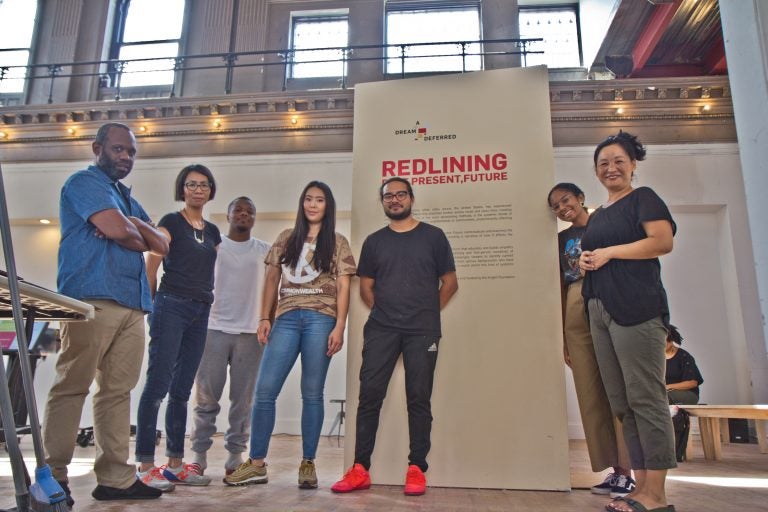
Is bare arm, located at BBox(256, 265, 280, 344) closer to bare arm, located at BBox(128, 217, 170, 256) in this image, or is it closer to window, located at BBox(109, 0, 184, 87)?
bare arm, located at BBox(128, 217, 170, 256)

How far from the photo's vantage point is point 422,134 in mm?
2578

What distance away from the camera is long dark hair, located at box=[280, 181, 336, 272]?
92.4 inches

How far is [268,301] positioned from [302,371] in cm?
37

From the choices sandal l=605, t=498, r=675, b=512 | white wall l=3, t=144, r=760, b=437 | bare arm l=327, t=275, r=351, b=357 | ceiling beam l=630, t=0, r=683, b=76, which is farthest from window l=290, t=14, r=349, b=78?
sandal l=605, t=498, r=675, b=512

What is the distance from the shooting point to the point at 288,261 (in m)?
2.38

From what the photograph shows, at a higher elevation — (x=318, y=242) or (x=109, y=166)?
(x=109, y=166)

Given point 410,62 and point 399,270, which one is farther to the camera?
point 410,62

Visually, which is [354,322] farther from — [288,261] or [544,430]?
[544,430]

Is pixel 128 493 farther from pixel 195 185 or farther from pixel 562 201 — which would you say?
pixel 562 201

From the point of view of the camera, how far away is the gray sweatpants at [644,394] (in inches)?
65.8

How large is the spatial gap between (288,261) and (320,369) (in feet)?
1.64

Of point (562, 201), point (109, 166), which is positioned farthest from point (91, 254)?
point (562, 201)

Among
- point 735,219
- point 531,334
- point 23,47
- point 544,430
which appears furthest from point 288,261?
point 23,47

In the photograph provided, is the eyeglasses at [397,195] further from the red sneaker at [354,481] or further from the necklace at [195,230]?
the red sneaker at [354,481]
